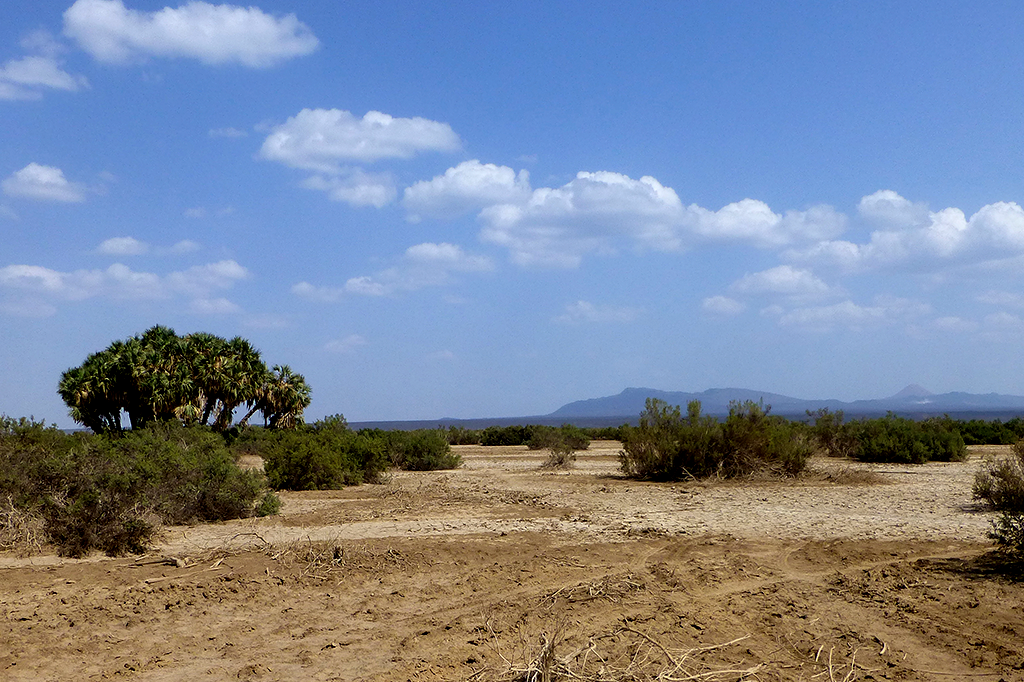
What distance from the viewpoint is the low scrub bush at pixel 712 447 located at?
2050 cm

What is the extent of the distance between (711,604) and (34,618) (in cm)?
682

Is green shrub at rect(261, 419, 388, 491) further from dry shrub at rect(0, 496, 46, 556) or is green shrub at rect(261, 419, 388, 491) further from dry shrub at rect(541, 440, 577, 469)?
dry shrub at rect(0, 496, 46, 556)

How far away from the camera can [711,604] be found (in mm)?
7949

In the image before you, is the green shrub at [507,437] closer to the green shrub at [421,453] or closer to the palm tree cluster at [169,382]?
the palm tree cluster at [169,382]

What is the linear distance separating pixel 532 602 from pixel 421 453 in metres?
20.0

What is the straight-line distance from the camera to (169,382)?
3531cm

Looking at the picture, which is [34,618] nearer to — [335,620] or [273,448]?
[335,620]

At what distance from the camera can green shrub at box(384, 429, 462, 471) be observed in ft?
90.1

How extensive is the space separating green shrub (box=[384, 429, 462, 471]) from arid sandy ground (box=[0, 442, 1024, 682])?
13411 mm

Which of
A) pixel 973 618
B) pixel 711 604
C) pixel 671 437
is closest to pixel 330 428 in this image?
pixel 671 437

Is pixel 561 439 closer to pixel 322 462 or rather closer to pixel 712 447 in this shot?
pixel 712 447

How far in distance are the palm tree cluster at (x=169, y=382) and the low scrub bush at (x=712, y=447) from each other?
2244cm

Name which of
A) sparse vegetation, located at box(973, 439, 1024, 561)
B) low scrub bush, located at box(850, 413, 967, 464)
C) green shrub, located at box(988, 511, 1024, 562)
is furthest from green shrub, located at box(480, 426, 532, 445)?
green shrub, located at box(988, 511, 1024, 562)

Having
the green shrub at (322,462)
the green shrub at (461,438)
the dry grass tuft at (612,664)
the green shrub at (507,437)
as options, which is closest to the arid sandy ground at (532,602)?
the dry grass tuft at (612,664)
